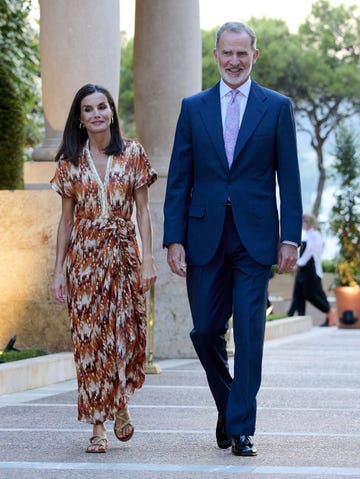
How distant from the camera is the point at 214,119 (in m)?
8.90

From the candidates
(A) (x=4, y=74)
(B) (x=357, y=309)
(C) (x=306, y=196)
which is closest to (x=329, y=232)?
(B) (x=357, y=309)

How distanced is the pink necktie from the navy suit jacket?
5 cm

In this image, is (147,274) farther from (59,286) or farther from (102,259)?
(59,286)

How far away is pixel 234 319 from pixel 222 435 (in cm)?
64

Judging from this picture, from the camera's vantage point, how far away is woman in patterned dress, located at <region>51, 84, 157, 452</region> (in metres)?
9.12

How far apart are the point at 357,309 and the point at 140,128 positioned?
13.7 meters

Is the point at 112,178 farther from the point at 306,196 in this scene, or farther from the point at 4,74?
the point at 306,196

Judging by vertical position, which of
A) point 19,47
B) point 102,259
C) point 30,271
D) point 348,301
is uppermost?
point 19,47

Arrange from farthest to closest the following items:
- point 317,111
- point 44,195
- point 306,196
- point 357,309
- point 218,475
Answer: point 306,196 < point 317,111 < point 357,309 < point 44,195 < point 218,475

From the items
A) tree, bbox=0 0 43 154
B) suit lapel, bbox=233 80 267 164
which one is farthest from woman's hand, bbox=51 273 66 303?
tree, bbox=0 0 43 154

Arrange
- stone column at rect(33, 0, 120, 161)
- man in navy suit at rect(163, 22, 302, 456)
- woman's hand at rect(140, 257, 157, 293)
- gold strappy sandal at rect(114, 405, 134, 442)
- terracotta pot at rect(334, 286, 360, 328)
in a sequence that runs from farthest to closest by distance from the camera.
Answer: terracotta pot at rect(334, 286, 360, 328) < stone column at rect(33, 0, 120, 161) < woman's hand at rect(140, 257, 157, 293) < gold strappy sandal at rect(114, 405, 134, 442) < man in navy suit at rect(163, 22, 302, 456)

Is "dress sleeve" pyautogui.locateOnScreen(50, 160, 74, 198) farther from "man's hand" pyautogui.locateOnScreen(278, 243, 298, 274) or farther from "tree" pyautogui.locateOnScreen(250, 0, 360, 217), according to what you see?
"tree" pyautogui.locateOnScreen(250, 0, 360, 217)

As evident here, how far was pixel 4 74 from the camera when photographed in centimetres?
1962

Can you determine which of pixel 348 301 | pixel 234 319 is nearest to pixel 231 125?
pixel 234 319
